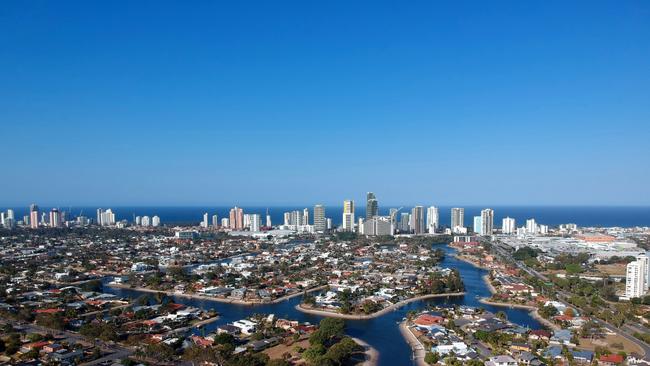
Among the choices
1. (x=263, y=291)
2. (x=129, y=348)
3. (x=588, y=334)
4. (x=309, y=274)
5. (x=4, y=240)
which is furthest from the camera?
(x=4, y=240)

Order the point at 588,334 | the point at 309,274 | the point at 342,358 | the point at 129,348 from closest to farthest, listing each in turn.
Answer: the point at 342,358
the point at 129,348
the point at 588,334
the point at 309,274

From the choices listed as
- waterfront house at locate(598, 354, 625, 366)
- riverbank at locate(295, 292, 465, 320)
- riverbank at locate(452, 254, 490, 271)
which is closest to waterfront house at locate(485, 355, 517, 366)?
waterfront house at locate(598, 354, 625, 366)

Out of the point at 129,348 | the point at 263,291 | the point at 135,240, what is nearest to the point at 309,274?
the point at 263,291

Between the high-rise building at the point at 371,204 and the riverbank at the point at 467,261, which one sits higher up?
the high-rise building at the point at 371,204

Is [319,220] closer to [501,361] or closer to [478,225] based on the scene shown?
[478,225]

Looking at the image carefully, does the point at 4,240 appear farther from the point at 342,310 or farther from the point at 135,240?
the point at 342,310

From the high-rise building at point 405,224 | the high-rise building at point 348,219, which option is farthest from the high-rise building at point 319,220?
the high-rise building at point 405,224

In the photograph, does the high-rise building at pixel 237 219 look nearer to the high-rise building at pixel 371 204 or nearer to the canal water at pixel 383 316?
the high-rise building at pixel 371 204
